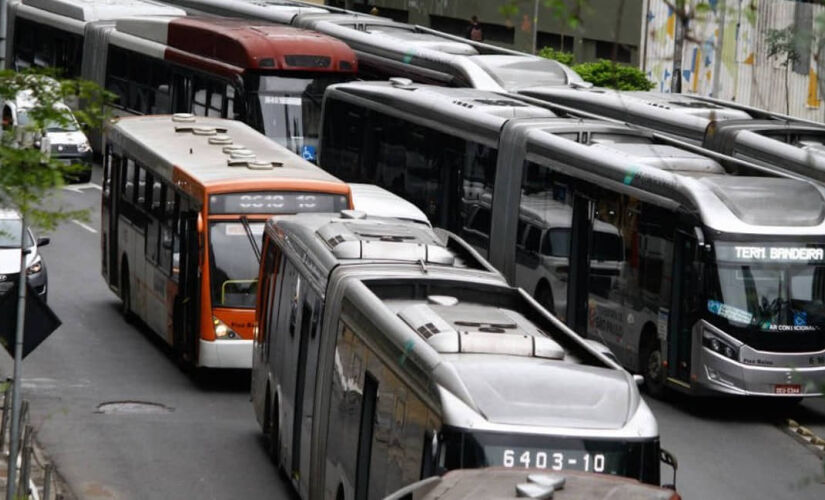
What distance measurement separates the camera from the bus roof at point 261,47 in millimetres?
28234

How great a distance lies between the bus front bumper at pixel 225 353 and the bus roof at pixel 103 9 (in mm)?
19037

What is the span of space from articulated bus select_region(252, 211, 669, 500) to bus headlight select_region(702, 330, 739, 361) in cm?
475

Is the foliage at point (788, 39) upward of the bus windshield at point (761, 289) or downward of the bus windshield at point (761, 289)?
upward

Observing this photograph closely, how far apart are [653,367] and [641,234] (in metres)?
1.59

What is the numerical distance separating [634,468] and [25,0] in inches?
1354

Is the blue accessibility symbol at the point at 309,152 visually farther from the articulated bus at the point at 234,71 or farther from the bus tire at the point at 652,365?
the bus tire at the point at 652,365

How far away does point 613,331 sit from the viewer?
20422 mm

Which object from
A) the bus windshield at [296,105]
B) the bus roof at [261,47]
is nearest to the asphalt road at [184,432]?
the bus windshield at [296,105]

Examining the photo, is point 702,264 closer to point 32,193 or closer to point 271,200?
point 271,200

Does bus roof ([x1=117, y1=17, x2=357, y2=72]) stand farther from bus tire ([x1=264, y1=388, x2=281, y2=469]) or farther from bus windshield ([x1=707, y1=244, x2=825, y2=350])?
bus tire ([x1=264, y1=388, x2=281, y2=469])

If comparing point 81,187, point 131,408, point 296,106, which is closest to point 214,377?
point 131,408

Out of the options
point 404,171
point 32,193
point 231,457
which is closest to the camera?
point 32,193

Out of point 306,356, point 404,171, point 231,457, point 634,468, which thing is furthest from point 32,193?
point 404,171

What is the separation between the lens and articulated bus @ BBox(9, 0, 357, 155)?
28203 millimetres
